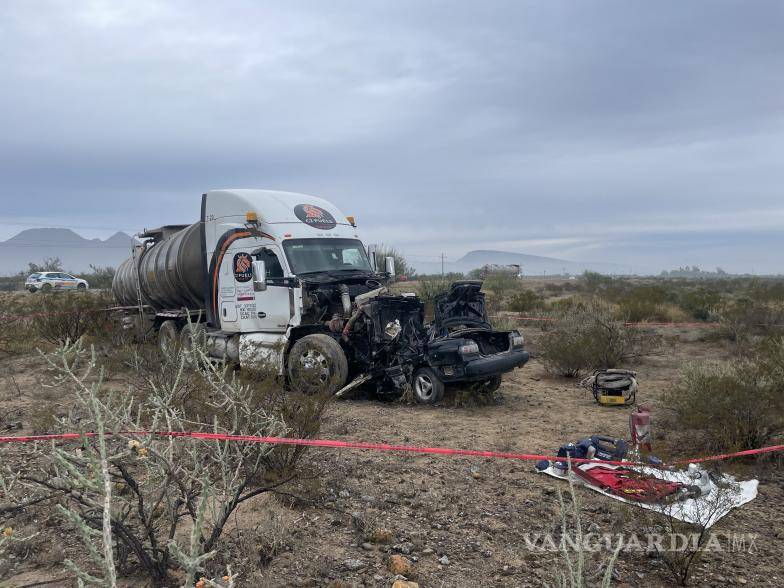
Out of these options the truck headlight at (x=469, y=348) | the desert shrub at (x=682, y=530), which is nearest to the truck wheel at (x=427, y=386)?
the truck headlight at (x=469, y=348)

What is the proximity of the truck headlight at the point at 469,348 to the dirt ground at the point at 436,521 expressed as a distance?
42.0 inches

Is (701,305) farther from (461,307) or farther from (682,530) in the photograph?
(682,530)

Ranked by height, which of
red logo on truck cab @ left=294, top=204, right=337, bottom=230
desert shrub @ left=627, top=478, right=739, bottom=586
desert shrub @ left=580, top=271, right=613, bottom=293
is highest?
red logo on truck cab @ left=294, top=204, right=337, bottom=230

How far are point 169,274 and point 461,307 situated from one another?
6.40 metres

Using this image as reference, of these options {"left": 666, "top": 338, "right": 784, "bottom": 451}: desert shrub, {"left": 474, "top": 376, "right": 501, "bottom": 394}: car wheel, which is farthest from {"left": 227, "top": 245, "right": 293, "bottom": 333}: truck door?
{"left": 666, "top": 338, "right": 784, "bottom": 451}: desert shrub

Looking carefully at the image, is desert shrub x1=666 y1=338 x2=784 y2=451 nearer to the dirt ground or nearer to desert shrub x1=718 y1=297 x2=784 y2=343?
the dirt ground

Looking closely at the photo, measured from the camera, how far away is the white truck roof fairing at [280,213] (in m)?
9.43

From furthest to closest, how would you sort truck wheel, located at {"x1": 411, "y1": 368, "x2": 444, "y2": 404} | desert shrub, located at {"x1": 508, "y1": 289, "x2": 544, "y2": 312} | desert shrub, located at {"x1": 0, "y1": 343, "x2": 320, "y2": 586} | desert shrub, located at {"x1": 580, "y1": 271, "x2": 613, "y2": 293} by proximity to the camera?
desert shrub, located at {"x1": 580, "y1": 271, "x2": 613, "y2": 293}, desert shrub, located at {"x1": 508, "y1": 289, "x2": 544, "y2": 312}, truck wheel, located at {"x1": 411, "y1": 368, "x2": 444, "y2": 404}, desert shrub, located at {"x1": 0, "y1": 343, "x2": 320, "y2": 586}

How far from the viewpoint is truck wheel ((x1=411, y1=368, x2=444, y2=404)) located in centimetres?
766

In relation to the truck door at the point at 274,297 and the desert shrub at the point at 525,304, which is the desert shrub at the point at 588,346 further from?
the desert shrub at the point at 525,304

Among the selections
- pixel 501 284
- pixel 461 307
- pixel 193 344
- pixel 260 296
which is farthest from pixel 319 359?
pixel 501 284

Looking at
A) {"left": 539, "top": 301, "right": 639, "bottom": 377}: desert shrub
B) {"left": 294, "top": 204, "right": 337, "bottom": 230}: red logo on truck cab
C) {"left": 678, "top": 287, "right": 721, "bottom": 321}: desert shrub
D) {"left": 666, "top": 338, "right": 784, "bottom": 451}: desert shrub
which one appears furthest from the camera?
{"left": 678, "top": 287, "right": 721, "bottom": 321}: desert shrub

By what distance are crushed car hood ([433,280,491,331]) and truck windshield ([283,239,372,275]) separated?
188 cm

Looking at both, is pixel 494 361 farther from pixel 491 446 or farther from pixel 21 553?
pixel 21 553
